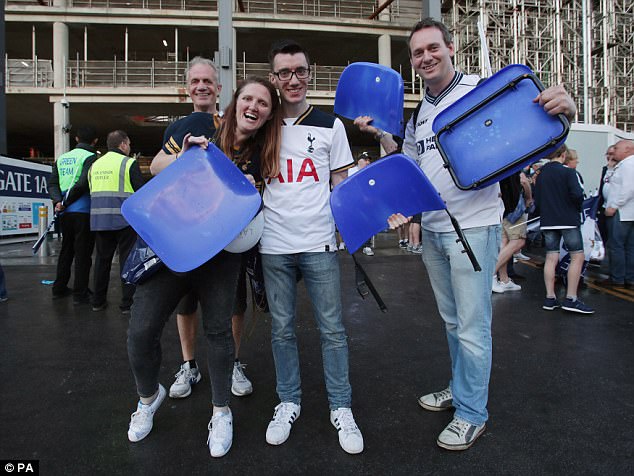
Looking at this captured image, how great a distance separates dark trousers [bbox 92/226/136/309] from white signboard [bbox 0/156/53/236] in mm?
6713

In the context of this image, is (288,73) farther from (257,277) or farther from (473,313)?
(473,313)

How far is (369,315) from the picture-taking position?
13.9 feet

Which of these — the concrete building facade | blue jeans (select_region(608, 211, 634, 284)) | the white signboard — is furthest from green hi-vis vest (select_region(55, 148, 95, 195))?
the concrete building facade

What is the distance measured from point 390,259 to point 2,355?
5.98 metres

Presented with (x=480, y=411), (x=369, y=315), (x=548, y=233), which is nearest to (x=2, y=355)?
(x=369, y=315)

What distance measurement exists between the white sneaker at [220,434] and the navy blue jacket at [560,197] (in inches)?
157

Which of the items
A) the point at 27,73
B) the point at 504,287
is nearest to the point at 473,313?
the point at 504,287

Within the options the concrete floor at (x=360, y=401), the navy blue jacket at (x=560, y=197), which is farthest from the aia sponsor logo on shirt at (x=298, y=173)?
the navy blue jacket at (x=560, y=197)

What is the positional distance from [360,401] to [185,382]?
3.48 feet

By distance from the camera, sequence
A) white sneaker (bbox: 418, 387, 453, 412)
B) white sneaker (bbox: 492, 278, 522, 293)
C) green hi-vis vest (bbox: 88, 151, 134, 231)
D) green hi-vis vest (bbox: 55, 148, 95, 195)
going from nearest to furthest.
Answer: white sneaker (bbox: 418, 387, 453, 412)
green hi-vis vest (bbox: 88, 151, 134, 231)
green hi-vis vest (bbox: 55, 148, 95, 195)
white sneaker (bbox: 492, 278, 522, 293)

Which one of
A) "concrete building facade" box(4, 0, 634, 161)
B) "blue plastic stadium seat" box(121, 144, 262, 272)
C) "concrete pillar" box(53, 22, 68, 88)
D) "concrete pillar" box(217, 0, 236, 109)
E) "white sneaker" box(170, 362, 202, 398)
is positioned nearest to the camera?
"blue plastic stadium seat" box(121, 144, 262, 272)

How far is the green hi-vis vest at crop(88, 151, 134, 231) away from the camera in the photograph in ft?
14.0

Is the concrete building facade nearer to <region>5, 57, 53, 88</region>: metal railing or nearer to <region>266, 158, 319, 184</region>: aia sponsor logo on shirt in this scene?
<region>5, 57, 53, 88</region>: metal railing

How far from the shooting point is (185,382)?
2568 mm
